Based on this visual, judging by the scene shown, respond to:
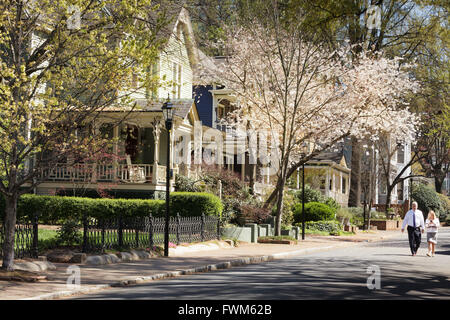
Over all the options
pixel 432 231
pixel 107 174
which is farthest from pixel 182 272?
pixel 107 174

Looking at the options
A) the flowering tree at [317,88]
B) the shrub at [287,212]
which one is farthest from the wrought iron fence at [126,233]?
the shrub at [287,212]

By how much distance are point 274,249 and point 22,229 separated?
33.6 ft

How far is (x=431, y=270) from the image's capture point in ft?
55.9

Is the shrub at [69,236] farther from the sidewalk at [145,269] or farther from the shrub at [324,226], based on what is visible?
the shrub at [324,226]

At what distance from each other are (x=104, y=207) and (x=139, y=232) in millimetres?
7470

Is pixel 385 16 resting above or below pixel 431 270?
above

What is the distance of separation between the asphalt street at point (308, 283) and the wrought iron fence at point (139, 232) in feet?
11.7

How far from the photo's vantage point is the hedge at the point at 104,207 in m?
26.0

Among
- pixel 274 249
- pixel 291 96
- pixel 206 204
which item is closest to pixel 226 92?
pixel 291 96

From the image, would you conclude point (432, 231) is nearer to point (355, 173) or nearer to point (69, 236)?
point (69, 236)

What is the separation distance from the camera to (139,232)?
1981 centimetres

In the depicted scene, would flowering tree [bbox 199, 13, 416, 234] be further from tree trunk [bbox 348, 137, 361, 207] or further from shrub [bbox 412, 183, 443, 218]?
shrub [bbox 412, 183, 443, 218]

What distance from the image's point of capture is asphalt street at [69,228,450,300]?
37.4 ft
